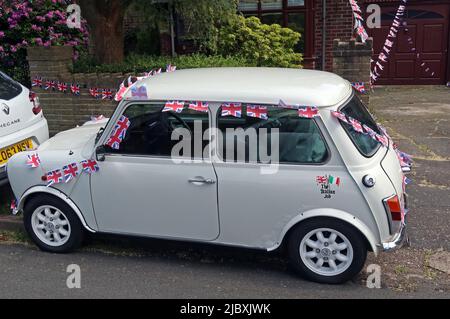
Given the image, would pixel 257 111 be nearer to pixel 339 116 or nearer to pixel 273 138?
pixel 273 138

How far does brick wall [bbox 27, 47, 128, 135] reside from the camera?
7.53m

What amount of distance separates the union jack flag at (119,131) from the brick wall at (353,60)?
4.23m

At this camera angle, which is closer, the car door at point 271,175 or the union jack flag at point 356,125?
the car door at point 271,175

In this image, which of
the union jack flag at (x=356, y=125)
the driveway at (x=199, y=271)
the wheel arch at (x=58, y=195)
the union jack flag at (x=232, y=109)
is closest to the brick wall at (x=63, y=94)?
the driveway at (x=199, y=271)

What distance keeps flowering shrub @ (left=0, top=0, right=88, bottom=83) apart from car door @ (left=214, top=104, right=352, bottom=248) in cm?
565

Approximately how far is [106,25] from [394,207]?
18.8ft

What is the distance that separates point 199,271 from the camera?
4215mm

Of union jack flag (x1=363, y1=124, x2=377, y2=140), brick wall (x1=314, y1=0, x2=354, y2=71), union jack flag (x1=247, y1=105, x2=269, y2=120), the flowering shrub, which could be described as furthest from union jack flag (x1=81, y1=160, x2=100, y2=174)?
brick wall (x1=314, y1=0, x2=354, y2=71)

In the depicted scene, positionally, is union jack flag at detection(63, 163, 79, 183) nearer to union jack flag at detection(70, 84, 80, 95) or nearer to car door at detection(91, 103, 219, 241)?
car door at detection(91, 103, 219, 241)

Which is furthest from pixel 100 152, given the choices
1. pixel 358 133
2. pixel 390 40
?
pixel 390 40

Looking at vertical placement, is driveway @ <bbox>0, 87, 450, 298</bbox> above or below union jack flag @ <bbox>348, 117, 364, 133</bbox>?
below

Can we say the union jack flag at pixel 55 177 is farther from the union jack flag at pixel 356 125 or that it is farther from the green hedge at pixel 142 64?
the green hedge at pixel 142 64

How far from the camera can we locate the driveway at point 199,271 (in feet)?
12.7

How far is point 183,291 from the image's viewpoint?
12.8 feet
